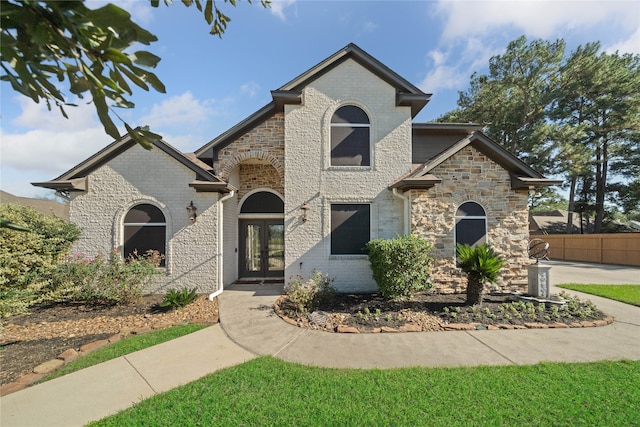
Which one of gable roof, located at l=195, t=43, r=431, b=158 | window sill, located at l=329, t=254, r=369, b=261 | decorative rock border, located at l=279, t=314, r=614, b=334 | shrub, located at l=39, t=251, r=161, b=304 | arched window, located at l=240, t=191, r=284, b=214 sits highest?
gable roof, located at l=195, t=43, r=431, b=158

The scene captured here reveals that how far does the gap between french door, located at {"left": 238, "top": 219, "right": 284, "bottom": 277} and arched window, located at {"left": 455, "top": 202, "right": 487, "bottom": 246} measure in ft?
21.0

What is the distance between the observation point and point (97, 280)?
752 centimetres

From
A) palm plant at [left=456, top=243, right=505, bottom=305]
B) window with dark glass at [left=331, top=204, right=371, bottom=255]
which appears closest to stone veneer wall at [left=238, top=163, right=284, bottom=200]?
window with dark glass at [left=331, top=204, right=371, bottom=255]

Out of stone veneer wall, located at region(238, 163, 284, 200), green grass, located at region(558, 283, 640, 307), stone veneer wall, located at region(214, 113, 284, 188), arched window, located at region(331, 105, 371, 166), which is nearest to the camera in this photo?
green grass, located at region(558, 283, 640, 307)

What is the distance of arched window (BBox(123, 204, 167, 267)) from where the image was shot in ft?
28.2

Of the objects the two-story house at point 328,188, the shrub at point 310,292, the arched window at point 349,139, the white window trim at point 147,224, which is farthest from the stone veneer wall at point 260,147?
the shrub at point 310,292

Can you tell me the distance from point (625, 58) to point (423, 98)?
24.6m

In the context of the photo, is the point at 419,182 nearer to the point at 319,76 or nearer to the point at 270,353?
the point at 319,76

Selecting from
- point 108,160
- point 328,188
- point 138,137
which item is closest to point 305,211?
point 328,188

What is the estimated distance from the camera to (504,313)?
6.45 m

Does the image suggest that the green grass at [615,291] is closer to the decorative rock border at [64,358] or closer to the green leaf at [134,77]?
the decorative rock border at [64,358]

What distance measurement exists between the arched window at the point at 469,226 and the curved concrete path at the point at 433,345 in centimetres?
325

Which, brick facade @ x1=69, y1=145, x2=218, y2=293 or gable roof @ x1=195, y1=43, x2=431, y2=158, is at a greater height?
gable roof @ x1=195, y1=43, x2=431, y2=158

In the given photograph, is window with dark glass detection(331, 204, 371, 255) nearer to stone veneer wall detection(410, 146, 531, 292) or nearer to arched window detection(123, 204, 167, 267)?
stone veneer wall detection(410, 146, 531, 292)
